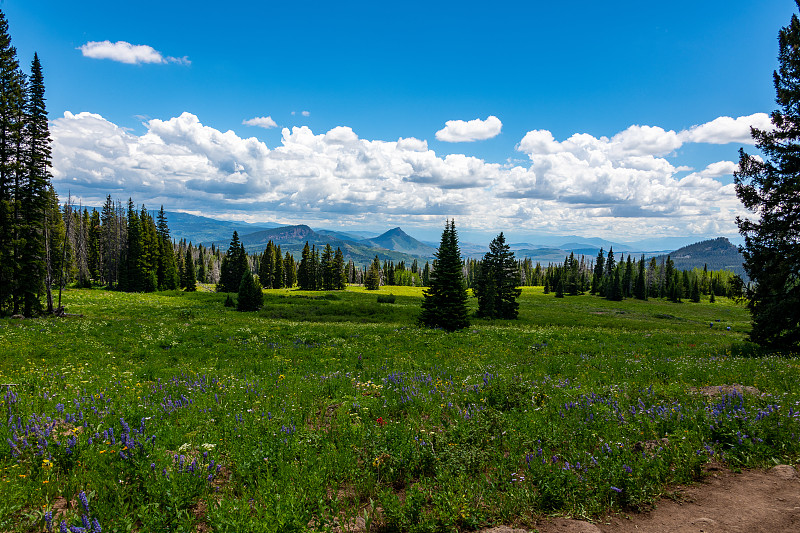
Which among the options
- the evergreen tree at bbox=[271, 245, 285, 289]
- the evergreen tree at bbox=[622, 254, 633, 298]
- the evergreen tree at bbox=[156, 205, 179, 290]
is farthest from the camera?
the evergreen tree at bbox=[271, 245, 285, 289]

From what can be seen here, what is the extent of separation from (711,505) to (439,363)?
9528mm

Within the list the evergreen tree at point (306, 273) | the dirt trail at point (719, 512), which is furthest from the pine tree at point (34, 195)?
the evergreen tree at point (306, 273)

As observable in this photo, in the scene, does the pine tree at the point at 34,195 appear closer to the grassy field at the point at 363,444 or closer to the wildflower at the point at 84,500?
the grassy field at the point at 363,444

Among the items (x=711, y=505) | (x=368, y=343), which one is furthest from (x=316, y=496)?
(x=368, y=343)

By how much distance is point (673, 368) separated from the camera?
11727 mm

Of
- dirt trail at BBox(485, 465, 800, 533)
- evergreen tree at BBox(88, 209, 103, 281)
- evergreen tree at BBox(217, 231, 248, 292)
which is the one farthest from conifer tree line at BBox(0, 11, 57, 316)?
evergreen tree at BBox(88, 209, 103, 281)

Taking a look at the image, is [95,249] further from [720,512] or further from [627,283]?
[627,283]

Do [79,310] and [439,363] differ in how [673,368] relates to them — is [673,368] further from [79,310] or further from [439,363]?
[79,310]

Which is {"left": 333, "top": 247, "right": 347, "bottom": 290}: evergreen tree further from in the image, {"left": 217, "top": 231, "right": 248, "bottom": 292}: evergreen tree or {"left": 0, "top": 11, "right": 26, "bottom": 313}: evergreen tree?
{"left": 0, "top": 11, "right": 26, "bottom": 313}: evergreen tree

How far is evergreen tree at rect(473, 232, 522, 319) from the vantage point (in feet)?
169

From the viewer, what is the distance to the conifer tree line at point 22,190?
89.2 ft

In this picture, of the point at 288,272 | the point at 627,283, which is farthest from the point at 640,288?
the point at 288,272

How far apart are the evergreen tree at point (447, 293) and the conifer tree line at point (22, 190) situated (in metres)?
34.3

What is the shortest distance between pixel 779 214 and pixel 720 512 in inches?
758
